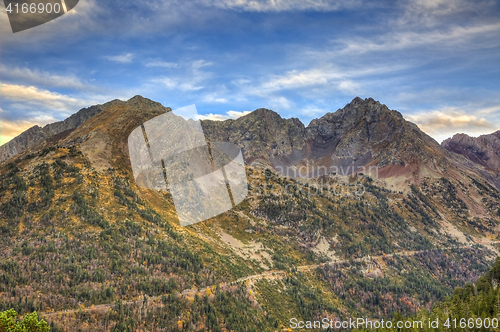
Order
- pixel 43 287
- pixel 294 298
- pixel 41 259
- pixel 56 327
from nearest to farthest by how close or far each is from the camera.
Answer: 1. pixel 56 327
2. pixel 43 287
3. pixel 41 259
4. pixel 294 298

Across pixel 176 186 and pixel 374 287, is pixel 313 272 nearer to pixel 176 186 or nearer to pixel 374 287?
pixel 374 287

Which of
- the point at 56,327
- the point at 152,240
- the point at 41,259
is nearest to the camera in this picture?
the point at 56,327

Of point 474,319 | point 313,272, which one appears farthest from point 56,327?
point 313,272

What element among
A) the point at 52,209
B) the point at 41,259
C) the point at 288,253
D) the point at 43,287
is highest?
the point at 52,209

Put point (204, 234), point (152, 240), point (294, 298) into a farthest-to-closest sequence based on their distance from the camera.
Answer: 1. point (204, 234)
2. point (294, 298)
3. point (152, 240)

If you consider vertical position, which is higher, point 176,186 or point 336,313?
point 176,186

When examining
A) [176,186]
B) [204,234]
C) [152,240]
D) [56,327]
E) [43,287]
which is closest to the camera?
[56,327]

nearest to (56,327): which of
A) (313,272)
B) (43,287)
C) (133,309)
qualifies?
(43,287)

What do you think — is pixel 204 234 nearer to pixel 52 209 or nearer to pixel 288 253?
pixel 288 253

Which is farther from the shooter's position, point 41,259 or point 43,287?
point 41,259
